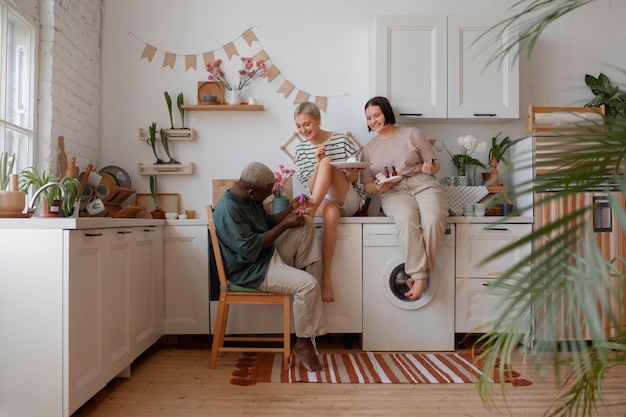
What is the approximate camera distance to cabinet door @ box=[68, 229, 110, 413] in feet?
6.50

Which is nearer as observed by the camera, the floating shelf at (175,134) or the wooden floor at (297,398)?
the wooden floor at (297,398)

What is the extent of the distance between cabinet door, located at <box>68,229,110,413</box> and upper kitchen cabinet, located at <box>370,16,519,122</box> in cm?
217

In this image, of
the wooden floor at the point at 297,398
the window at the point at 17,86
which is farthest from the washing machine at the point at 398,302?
the window at the point at 17,86

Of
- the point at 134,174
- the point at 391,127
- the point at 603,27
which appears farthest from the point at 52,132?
the point at 603,27

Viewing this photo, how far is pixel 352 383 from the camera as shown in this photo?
104 inches

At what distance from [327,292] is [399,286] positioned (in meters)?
0.45

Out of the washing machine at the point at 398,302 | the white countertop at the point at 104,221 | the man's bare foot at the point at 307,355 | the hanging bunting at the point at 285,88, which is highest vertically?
the hanging bunting at the point at 285,88

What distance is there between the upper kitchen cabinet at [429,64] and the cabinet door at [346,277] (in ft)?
3.11

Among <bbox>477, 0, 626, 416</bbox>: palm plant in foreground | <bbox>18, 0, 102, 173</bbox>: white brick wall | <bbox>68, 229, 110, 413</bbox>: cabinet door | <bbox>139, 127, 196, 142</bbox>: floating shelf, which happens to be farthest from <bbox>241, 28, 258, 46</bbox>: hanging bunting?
<bbox>477, 0, 626, 416</bbox>: palm plant in foreground

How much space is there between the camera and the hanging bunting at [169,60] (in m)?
3.86

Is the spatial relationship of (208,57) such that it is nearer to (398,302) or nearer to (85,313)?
(398,302)

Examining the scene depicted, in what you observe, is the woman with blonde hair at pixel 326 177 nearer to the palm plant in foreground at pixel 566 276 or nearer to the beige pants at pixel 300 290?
the beige pants at pixel 300 290

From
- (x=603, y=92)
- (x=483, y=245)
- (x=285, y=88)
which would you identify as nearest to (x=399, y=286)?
(x=483, y=245)

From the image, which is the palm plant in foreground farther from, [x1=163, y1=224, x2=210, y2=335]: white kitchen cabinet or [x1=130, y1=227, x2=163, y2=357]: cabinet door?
[x1=163, y1=224, x2=210, y2=335]: white kitchen cabinet
